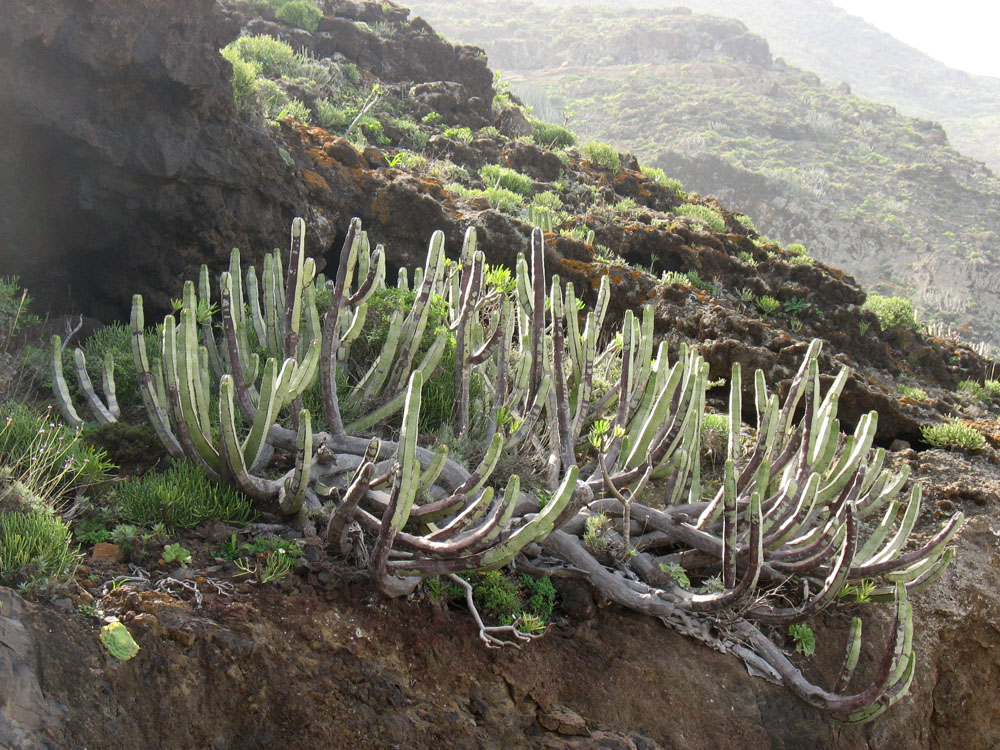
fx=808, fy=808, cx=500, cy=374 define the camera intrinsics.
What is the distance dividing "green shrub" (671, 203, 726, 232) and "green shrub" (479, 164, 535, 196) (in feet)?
6.64

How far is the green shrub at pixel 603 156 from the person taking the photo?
38.8 feet

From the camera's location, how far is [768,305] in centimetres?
823

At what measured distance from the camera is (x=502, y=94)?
48.7ft

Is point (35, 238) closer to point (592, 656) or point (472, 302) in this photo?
point (472, 302)

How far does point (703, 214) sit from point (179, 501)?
326 inches

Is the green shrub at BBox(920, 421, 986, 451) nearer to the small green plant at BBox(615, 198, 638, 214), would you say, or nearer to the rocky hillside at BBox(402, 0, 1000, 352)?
the small green plant at BBox(615, 198, 638, 214)

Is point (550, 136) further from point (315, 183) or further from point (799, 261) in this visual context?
point (315, 183)

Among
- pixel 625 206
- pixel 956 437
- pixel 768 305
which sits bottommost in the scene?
pixel 956 437

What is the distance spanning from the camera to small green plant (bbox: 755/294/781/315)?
823 centimetres

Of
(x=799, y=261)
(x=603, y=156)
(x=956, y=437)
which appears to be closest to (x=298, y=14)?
(x=603, y=156)

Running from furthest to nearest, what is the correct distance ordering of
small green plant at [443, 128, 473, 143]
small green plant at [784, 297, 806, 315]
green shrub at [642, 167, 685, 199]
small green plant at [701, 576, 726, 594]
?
green shrub at [642, 167, 685, 199] → small green plant at [443, 128, 473, 143] → small green plant at [784, 297, 806, 315] → small green plant at [701, 576, 726, 594]

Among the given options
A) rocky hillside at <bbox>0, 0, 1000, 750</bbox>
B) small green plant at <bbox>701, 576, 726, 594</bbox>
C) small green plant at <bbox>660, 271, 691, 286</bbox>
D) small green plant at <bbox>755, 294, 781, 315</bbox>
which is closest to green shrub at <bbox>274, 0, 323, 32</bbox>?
rocky hillside at <bbox>0, 0, 1000, 750</bbox>

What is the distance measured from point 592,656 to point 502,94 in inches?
505

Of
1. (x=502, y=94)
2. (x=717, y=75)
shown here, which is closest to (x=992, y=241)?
(x=502, y=94)
